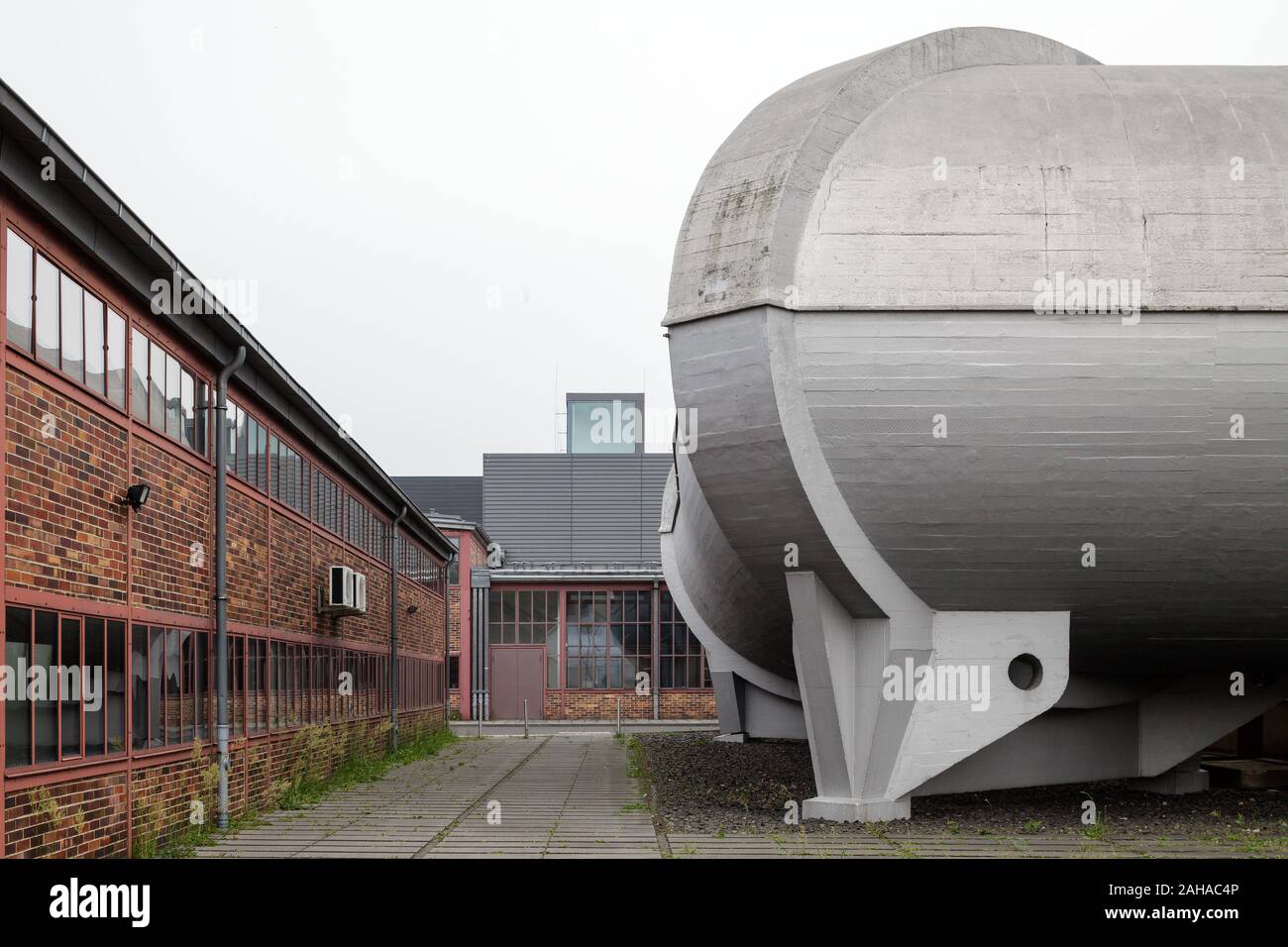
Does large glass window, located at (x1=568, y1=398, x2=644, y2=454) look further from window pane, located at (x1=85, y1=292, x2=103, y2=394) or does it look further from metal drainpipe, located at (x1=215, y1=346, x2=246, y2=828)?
window pane, located at (x1=85, y1=292, x2=103, y2=394)

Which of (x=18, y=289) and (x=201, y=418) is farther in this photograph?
(x=201, y=418)

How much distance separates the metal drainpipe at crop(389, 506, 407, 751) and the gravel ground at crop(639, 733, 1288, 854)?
7492 mm

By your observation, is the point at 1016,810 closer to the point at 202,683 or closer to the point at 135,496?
the point at 202,683

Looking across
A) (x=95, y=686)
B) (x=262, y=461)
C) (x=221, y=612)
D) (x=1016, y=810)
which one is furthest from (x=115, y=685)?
(x=1016, y=810)

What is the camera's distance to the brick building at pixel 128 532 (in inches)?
413

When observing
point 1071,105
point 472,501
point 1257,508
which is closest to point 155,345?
point 1071,105

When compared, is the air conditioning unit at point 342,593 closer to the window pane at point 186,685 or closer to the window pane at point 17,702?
the window pane at point 186,685

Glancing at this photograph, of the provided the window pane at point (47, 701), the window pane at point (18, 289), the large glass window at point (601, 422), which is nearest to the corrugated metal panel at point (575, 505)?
the large glass window at point (601, 422)

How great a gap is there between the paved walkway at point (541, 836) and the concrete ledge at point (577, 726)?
1839 centimetres

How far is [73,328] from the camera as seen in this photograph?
11812 millimetres

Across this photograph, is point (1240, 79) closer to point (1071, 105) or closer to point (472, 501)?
point (1071, 105)

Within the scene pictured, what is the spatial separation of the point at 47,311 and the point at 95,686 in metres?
3.01

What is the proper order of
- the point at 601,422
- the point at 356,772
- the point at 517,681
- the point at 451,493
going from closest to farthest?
the point at 356,772
the point at 517,681
the point at 601,422
the point at 451,493

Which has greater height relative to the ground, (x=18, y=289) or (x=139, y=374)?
(x=18, y=289)
